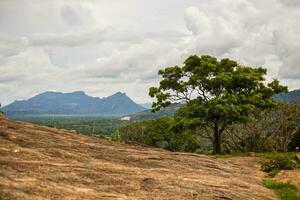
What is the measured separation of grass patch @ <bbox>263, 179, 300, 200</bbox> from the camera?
69.1 feet

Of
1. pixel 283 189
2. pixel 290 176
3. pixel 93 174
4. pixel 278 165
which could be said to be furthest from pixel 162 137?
pixel 93 174

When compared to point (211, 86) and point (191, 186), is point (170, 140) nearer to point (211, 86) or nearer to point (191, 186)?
point (211, 86)

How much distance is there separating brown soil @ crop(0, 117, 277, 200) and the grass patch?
21.8 inches

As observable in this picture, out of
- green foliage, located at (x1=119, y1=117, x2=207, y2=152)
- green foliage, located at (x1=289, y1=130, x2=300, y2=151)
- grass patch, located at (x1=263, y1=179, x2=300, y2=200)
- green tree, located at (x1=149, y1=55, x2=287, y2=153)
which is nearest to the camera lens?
grass patch, located at (x1=263, y1=179, x2=300, y2=200)

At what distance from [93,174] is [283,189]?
11637mm

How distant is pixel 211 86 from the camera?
179ft

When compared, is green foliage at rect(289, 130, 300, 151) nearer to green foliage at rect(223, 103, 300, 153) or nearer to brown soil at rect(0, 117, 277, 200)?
green foliage at rect(223, 103, 300, 153)

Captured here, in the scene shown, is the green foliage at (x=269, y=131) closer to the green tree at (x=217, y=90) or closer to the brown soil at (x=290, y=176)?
the green tree at (x=217, y=90)

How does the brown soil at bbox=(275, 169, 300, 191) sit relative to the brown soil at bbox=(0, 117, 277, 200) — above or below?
below

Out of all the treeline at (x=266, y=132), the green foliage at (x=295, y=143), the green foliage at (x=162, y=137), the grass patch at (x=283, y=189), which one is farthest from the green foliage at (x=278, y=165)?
the green foliage at (x=162, y=137)

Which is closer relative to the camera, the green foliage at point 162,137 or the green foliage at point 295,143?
the green foliage at point 295,143

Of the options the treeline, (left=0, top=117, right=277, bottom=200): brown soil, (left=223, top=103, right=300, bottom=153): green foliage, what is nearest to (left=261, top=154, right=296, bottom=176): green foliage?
(left=0, top=117, right=277, bottom=200): brown soil

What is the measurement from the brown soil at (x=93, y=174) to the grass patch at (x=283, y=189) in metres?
0.55

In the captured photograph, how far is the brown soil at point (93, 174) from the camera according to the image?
13680mm
